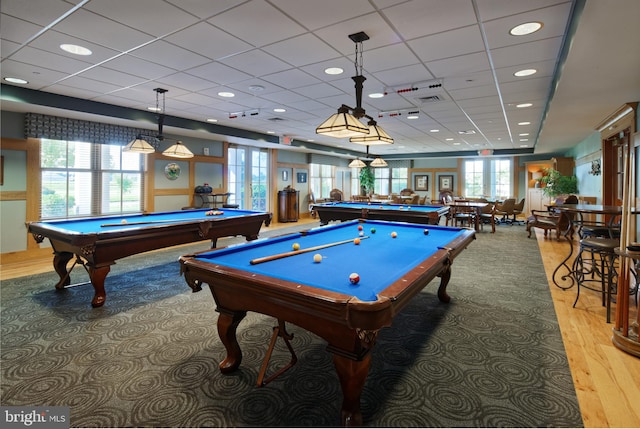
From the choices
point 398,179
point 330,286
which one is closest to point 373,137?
point 330,286

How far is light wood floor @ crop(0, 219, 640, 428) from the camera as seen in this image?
1755mm

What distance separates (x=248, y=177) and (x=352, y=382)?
8.95 meters

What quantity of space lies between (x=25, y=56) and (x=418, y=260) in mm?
4541

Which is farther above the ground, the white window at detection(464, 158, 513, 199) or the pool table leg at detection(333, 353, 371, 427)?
the white window at detection(464, 158, 513, 199)

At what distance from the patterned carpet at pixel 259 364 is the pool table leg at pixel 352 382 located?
0.13 metres

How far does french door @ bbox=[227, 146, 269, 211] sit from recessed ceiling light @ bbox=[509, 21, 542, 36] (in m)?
7.56

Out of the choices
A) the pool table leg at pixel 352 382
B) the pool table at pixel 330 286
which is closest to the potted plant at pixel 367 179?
the pool table at pixel 330 286

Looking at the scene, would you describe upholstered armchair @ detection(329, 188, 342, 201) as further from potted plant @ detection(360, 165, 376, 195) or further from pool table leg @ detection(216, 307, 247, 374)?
pool table leg @ detection(216, 307, 247, 374)

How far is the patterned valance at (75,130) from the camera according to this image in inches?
214

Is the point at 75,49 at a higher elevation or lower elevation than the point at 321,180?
higher

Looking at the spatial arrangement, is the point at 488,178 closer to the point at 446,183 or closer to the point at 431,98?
the point at 446,183

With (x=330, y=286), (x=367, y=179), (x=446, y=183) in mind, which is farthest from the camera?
(x=367, y=179)

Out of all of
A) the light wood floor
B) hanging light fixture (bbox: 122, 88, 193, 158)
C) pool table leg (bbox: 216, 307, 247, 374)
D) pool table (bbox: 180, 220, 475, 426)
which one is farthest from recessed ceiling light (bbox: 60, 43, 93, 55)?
the light wood floor

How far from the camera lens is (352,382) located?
157 centimetres
